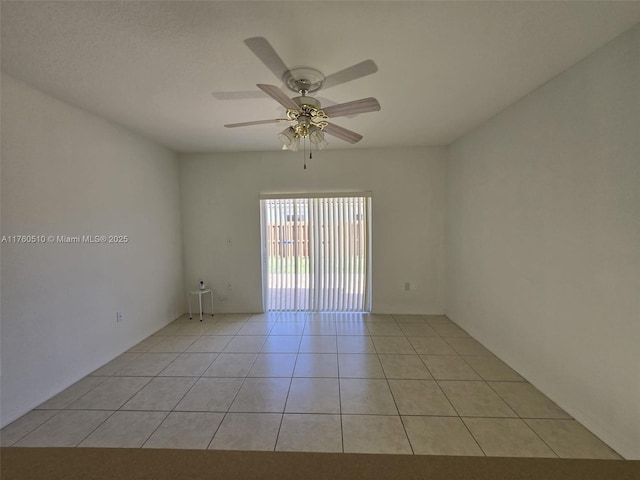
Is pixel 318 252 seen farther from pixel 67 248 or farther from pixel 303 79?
pixel 67 248

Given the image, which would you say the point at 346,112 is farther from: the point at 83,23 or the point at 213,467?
the point at 213,467

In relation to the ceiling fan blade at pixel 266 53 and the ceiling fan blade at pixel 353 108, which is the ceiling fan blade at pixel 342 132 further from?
the ceiling fan blade at pixel 266 53

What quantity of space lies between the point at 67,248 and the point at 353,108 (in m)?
2.75

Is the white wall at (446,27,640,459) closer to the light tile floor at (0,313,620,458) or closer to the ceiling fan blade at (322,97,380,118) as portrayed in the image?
the light tile floor at (0,313,620,458)

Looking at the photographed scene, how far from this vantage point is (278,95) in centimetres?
164

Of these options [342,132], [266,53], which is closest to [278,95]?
[266,53]

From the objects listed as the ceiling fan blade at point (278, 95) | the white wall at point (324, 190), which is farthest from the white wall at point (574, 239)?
the ceiling fan blade at point (278, 95)

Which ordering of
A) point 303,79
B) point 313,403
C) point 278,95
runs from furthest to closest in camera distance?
point 313,403
point 303,79
point 278,95

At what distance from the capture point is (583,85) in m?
1.82

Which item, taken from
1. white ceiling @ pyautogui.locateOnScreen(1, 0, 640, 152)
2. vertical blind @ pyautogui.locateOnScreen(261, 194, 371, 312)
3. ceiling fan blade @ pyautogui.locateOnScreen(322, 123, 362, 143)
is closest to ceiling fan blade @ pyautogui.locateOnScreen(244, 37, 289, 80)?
white ceiling @ pyautogui.locateOnScreen(1, 0, 640, 152)

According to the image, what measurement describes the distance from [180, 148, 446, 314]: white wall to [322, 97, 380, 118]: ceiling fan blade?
→ 2169mm

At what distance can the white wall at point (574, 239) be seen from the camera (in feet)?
5.16

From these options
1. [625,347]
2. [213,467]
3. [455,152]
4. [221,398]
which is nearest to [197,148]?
[221,398]

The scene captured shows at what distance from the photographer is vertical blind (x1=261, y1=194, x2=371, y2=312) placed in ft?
13.5
